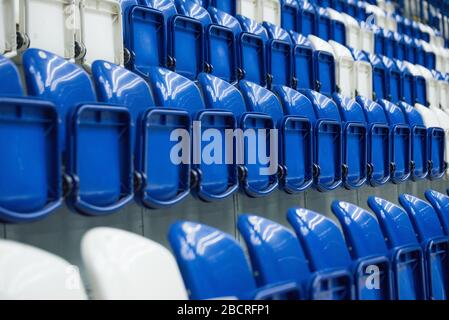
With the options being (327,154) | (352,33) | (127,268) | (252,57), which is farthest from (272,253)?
(352,33)

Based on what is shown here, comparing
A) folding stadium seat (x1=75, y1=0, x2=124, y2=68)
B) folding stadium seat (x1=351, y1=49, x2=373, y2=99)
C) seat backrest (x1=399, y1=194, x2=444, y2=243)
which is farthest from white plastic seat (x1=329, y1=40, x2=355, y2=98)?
folding stadium seat (x1=75, y1=0, x2=124, y2=68)

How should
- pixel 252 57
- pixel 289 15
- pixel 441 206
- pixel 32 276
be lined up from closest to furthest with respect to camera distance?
pixel 32 276 < pixel 441 206 < pixel 252 57 < pixel 289 15

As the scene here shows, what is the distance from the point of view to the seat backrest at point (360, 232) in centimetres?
58

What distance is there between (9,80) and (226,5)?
0.71m

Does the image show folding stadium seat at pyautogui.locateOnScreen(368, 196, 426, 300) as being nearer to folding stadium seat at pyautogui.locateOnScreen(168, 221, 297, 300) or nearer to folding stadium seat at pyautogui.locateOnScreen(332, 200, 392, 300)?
folding stadium seat at pyautogui.locateOnScreen(332, 200, 392, 300)

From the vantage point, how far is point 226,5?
1.10m

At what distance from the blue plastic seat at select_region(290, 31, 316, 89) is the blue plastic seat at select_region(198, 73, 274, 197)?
Answer: 29cm

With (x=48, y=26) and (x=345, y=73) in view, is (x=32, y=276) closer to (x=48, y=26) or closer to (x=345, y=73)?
(x=48, y=26)

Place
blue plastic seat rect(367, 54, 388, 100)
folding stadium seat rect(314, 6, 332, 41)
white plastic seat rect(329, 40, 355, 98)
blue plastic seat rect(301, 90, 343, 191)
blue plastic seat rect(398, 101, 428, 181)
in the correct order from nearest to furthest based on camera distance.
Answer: blue plastic seat rect(301, 90, 343, 191), blue plastic seat rect(398, 101, 428, 181), white plastic seat rect(329, 40, 355, 98), blue plastic seat rect(367, 54, 388, 100), folding stadium seat rect(314, 6, 332, 41)

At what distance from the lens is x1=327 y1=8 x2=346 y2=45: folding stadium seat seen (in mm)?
1369

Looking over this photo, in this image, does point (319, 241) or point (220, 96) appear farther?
point (220, 96)

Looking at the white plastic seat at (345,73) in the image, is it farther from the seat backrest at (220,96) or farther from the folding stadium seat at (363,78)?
the seat backrest at (220,96)

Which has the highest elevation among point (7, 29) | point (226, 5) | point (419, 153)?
point (226, 5)

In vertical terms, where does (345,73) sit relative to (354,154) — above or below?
above
